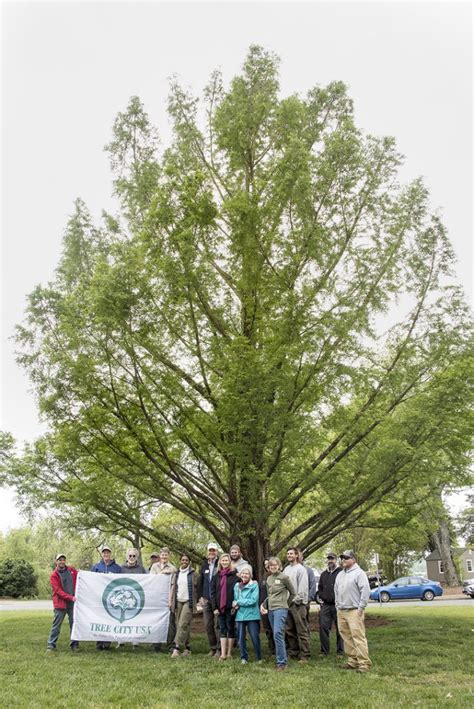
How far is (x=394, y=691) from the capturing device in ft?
21.2

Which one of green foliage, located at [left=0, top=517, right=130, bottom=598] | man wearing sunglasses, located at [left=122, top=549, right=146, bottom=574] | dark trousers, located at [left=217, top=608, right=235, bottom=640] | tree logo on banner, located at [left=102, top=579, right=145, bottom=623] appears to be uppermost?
green foliage, located at [left=0, top=517, right=130, bottom=598]

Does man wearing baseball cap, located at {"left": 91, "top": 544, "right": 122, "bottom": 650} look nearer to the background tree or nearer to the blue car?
the blue car

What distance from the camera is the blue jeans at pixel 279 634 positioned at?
7875 mm

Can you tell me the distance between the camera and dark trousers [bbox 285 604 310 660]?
345 inches

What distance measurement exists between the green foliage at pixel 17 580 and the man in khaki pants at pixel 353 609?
129 ft

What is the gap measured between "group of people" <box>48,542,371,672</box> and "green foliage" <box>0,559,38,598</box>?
1395 inches

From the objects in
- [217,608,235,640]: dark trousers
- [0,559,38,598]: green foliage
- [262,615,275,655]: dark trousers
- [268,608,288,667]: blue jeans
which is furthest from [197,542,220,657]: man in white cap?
[0,559,38,598]: green foliage

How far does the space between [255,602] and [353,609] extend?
1.42 metres

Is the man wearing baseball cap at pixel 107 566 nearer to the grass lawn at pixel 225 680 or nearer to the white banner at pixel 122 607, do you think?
the white banner at pixel 122 607

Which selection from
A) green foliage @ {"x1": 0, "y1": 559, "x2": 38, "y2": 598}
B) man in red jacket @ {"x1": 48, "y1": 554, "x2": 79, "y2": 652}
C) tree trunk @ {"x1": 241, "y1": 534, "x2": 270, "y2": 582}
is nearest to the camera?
man in red jacket @ {"x1": 48, "y1": 554, "x2": 79, "y2": 652}

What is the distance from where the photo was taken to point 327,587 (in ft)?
31.2

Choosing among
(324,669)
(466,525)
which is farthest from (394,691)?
(466,525)

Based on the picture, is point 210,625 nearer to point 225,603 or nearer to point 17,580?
point 225,603

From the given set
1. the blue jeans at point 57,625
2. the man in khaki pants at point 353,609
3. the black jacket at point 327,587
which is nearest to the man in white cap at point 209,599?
the black jacket at point 327,587
